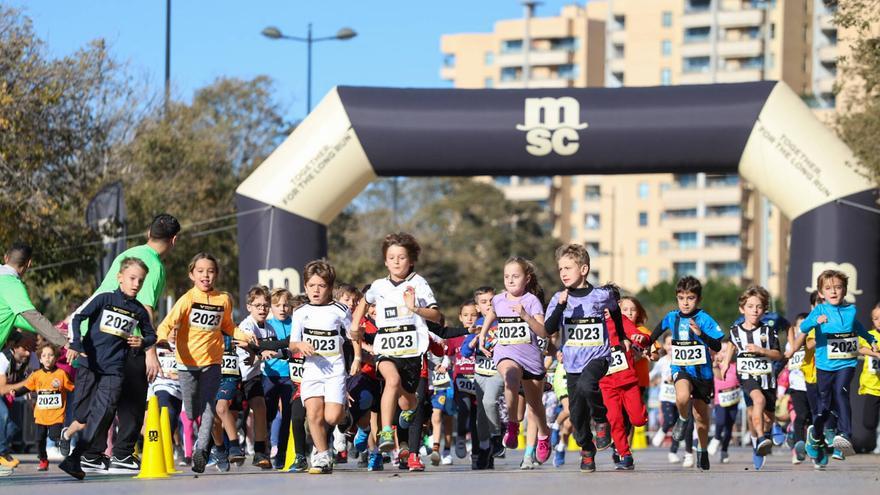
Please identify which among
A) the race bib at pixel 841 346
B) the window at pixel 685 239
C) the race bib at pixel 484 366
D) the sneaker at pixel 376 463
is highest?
the window at pixel 685 239

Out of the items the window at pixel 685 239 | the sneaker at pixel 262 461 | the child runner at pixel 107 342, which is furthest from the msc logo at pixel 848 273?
the window at pixel 685 239

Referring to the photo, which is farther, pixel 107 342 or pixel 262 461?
pixel 262 461

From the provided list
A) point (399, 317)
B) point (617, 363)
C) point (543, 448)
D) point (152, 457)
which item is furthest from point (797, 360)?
point (152, 457)

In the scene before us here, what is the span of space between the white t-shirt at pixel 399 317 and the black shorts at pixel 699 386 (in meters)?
2.28

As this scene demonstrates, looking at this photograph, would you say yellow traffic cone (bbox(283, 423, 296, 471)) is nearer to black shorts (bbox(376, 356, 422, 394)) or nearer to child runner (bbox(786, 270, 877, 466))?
black shorts (bbox(376, 356, 422, 394))

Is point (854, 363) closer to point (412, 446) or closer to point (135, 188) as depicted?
point (412, 446)

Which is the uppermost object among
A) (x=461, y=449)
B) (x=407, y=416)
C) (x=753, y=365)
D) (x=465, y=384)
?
(x=753, y=365)

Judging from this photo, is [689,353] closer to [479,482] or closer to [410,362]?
[410,362]

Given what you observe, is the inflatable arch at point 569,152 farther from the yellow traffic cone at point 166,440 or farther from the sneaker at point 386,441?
the sneaker at point 386,441

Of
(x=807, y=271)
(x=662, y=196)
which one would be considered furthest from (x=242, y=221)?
(x=662, y=196)

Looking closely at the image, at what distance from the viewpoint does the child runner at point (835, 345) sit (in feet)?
51.1

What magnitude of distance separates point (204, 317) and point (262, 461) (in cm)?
188

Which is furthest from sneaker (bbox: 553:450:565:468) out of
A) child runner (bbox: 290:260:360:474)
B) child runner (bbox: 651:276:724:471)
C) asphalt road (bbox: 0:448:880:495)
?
child runner (bbox: 290:260:360:474)

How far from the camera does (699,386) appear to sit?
14508 millimetres
